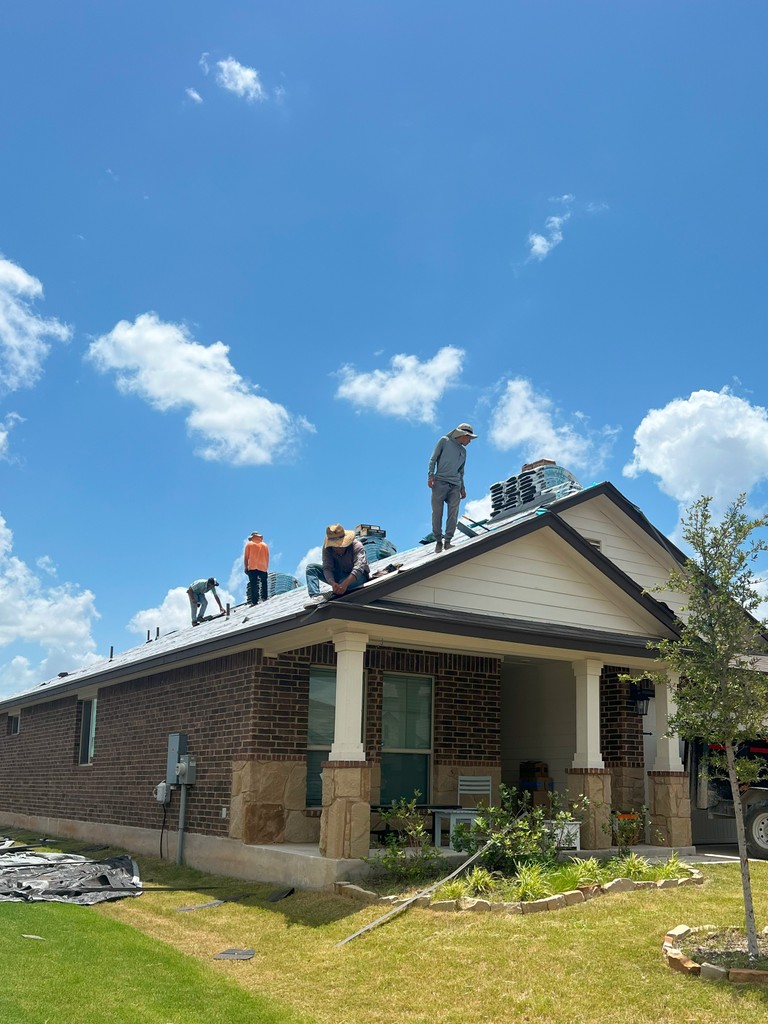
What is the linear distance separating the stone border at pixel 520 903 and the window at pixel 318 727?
112 inches

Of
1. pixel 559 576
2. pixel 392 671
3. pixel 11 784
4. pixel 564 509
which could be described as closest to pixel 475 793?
pixel 392 671

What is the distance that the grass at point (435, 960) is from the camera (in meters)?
6.45

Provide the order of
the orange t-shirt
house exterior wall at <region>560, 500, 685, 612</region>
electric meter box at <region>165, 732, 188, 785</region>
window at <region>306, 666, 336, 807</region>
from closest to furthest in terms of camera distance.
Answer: window at <region>306, 666, 336, 807</region>, electric meter box at <region>165, 732, 188, 785</region>, house exterior wall at <region>560, 500, 685, 612</region>, the orange t-shirt

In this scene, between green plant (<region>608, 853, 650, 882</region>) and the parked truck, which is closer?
green plant (<region>608, 853, 650, 882</region>)

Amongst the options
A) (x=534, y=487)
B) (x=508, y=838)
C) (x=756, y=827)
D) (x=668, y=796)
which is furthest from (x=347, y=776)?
(x=534, y=487)

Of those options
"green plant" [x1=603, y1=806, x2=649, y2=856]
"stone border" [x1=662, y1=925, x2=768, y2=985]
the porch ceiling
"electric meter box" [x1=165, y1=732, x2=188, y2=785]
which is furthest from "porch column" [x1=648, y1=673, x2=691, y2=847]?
"electric meter box" [x1=165, y1=732, x2=188, y2=785]

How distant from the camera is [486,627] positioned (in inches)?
464

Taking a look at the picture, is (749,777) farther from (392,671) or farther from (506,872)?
(392,671)

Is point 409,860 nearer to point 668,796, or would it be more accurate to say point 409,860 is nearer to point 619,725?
point 668,796

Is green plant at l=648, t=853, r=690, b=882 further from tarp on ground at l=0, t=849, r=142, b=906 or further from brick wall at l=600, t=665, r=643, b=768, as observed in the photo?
tarp on ground at l=0, t=849, r=142, b=906

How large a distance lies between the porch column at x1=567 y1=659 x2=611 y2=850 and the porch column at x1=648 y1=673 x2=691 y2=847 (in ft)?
3.30

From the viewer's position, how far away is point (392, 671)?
13641 millimetres

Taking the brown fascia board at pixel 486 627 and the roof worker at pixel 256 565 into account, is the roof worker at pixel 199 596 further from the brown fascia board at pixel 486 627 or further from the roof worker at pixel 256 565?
the brown fascia board at pixel 486 627

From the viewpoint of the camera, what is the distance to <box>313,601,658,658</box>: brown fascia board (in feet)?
35.3
